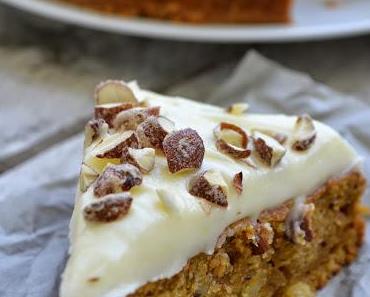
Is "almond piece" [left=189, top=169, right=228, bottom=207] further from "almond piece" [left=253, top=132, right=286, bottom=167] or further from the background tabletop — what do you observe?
the background tabletop

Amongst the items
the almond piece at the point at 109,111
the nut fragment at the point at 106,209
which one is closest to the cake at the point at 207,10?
the almond piece at the point at 109,111

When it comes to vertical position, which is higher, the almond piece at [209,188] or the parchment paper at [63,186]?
the almond piece at [209,188]

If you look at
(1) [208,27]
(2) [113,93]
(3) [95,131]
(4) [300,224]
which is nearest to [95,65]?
(1) [208,27]

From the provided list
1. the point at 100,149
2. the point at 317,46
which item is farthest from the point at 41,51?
the point at 100,149

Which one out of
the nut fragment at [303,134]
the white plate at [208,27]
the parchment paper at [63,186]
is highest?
the nut fragment at [303,134]

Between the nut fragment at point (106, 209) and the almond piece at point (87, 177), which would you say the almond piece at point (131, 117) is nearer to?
the almond piece at point (87, 177)
